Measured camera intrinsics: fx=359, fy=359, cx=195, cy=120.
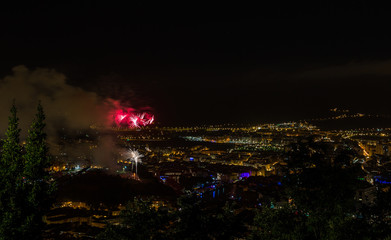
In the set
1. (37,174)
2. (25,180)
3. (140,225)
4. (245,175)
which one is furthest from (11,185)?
(245,175)

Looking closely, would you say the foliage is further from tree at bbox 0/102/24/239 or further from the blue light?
the blue light

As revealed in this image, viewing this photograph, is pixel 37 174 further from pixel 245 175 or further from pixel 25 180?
pixel 245 175

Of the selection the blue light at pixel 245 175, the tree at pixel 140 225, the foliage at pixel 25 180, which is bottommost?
the blue light at pixel 245 175

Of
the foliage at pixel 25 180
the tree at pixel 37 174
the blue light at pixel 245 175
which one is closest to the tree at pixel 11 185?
the foliage at pixel 25 180

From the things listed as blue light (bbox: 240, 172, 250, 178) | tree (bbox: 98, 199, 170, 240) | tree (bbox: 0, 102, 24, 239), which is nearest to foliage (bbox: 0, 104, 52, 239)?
tree (bbox: 0, 102, 24, 239)

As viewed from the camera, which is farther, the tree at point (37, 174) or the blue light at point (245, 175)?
the blue light at point (245, 175)

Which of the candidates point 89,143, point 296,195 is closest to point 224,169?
point 89,143

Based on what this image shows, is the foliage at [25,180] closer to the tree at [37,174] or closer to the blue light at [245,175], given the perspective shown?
the tree at [37,174]
